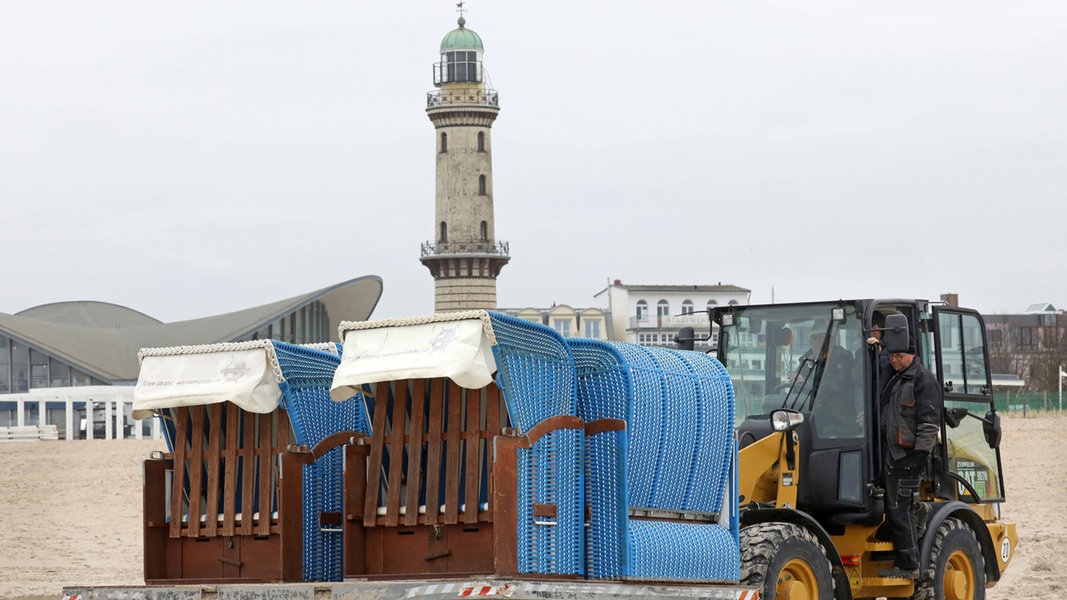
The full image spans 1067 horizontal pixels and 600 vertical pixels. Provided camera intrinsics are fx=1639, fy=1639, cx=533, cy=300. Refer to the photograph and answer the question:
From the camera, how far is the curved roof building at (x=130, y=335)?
6925 centimetres

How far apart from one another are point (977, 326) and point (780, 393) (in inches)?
80.1

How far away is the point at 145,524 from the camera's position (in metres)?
10.3

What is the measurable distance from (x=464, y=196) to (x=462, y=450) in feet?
220

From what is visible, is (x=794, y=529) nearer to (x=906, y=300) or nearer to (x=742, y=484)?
(x=742, y=484)

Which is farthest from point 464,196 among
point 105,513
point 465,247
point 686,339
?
point 686,339

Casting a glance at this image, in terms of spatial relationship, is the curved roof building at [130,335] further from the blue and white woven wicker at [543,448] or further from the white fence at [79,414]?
the blue and white woven wicker at [543,448]

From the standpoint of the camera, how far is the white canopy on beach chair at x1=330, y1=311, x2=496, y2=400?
8.79m

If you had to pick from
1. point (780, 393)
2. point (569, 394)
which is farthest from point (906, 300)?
point (569, 394)

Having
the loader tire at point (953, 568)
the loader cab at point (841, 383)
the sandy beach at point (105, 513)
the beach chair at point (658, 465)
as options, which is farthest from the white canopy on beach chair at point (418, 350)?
the sandy beach at point (105, 513)

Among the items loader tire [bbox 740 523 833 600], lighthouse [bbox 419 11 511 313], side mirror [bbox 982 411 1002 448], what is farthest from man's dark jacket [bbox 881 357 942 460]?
lighthouse [bbox 419 11 511 313]

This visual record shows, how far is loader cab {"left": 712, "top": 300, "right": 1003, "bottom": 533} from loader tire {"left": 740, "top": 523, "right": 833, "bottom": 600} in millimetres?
746

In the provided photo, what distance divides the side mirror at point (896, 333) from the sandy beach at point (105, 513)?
5.51 meters

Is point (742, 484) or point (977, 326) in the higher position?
point (977, 326)

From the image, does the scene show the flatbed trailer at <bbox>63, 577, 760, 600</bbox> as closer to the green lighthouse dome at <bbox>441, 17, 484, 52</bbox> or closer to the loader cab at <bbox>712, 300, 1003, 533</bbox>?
the loader cab at <bbox>712, 300, 1003, 533</bbox>
